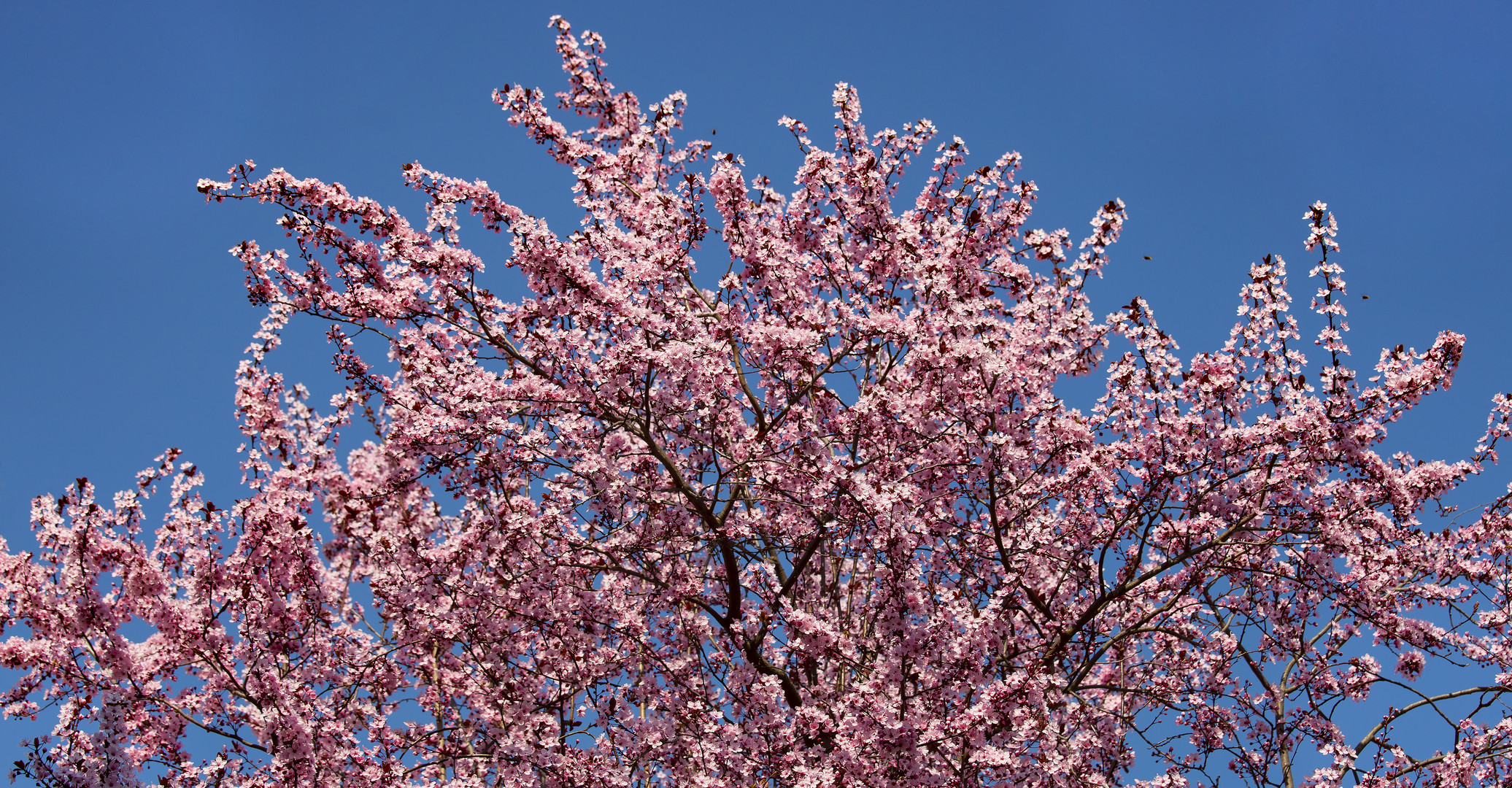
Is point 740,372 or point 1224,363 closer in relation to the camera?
point 1224,363

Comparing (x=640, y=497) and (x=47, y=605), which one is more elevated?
(x=640, y=497)

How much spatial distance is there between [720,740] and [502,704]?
2.47 m

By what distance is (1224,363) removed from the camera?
32.2 feet

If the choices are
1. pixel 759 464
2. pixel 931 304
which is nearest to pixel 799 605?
pixel 759 464

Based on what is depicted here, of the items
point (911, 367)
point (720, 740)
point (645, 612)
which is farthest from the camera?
point (645, 612)

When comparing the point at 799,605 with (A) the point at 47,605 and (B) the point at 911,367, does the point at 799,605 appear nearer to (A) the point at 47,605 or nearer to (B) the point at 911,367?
(B) the point at 911,367

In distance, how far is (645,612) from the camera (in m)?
10.6

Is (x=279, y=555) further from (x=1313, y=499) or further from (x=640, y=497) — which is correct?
(x=1313, y=499)

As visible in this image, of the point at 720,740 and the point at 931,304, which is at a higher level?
the point at 931,304

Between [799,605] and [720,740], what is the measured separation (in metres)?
1.67

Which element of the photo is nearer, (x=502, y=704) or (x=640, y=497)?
(x=640, y=497)

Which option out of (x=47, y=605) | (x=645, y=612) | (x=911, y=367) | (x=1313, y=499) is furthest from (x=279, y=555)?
(x=1313, y=499)

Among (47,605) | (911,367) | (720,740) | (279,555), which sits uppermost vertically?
(911,367)

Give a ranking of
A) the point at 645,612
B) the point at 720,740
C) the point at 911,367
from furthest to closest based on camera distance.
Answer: the point at 645,612
the point at 911,367
the point at 720,740
